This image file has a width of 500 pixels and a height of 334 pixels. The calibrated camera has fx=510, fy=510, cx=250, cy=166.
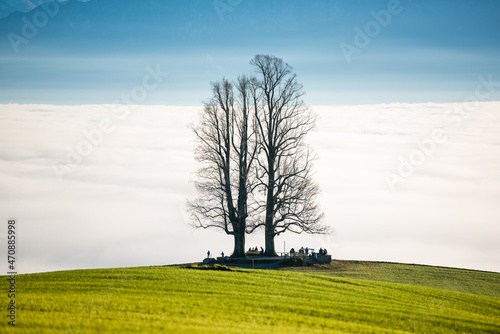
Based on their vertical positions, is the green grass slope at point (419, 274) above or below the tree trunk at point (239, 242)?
below

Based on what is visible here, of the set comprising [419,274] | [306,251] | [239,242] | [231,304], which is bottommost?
[231,304]

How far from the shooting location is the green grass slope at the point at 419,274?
3822 centimetres

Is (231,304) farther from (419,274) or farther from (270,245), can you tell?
(419,274)

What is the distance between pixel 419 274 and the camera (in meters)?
42.7

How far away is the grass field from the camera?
17297 millimetres

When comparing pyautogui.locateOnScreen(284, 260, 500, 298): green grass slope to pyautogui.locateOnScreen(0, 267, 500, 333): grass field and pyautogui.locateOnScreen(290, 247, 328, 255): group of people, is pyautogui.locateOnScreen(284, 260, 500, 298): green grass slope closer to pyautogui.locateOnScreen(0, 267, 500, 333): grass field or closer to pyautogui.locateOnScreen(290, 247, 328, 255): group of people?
pyautogui.locateOnScreen(290, 247, 328, 255): group of people

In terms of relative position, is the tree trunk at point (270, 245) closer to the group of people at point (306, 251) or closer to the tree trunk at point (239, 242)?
the tree trunk at point (239, 242)

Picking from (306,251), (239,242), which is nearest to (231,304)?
(239,242)

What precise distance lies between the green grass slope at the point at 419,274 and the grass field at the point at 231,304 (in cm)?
651

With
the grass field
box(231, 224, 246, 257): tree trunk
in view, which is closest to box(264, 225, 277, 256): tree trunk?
box(231, 224, 246, 257): tree trunk

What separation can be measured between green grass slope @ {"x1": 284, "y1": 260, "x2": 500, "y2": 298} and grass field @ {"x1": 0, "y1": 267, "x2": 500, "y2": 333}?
6506 mm

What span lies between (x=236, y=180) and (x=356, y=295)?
68.4 ft

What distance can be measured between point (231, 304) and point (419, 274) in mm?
26240

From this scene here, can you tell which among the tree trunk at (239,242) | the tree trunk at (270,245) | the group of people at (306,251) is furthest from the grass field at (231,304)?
the group of people at (306,251)
